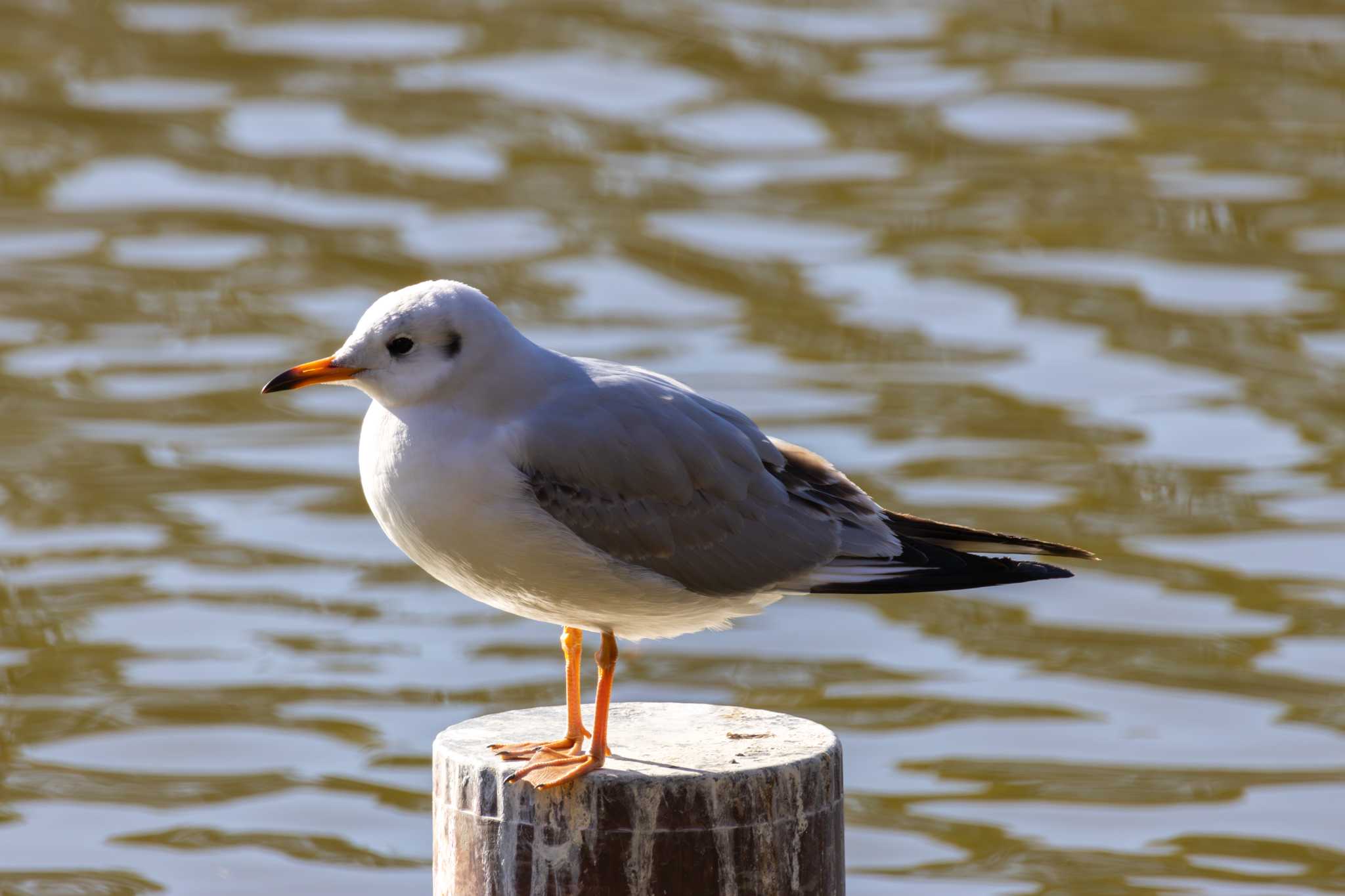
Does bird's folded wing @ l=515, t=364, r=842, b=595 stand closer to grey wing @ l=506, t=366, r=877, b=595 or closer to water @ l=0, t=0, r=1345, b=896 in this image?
grey wing @ l=506, t=366, r=877, b=595

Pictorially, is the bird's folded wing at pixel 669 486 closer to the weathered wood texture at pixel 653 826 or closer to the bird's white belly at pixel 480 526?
the bird's white belly at pixel 480 526

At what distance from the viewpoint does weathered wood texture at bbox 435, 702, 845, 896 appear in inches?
155

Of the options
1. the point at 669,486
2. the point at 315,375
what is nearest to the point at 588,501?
the point at 669,486

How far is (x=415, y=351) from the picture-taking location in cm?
415

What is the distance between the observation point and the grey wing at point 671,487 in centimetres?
423

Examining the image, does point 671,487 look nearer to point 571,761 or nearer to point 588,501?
point 588,501

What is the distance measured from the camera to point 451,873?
409 centimetres

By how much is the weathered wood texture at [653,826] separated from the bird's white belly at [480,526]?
0.34 meters

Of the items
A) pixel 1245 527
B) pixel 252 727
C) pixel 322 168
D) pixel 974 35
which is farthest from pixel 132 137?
pixel 1245 527

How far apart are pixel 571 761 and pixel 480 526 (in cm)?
48

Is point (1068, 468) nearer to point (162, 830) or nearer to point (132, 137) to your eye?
point (162, 830)

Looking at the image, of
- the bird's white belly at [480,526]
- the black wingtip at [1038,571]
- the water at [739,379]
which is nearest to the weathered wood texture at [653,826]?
the bird's white belly at [480,526]

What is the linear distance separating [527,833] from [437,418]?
2.70 ft

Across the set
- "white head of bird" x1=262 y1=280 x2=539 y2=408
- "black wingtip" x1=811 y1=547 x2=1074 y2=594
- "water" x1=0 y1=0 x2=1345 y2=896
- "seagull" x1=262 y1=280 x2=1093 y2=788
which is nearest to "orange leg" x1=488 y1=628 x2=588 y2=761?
"seagull" x1=262 y1=280 x2=1093 y2=788
